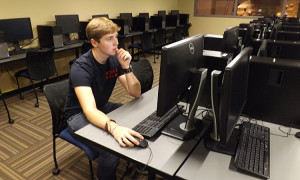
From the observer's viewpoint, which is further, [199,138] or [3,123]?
[3,123]

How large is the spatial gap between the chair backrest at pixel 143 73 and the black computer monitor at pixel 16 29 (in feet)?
7.74

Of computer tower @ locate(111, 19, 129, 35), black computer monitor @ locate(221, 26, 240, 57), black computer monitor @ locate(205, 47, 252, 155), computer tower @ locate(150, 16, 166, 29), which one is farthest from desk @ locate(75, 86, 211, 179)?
computer tower @ locate(150, 16, 166, 29)

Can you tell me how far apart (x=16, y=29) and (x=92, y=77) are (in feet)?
8.76

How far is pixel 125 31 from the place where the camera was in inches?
197

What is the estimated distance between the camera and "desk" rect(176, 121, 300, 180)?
3.06ft

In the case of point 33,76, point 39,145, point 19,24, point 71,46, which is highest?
point 19,24

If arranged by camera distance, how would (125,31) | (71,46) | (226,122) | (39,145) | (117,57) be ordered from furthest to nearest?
(125,31) → (71,46) → (39,145) → (117,57) → (226,122)

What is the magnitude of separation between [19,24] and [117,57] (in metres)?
2.58

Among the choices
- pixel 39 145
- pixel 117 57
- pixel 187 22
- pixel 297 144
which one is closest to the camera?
pixel 297 144

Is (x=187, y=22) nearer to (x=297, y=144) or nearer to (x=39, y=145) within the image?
(x=39, y=145)

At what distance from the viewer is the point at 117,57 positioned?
5.66ft

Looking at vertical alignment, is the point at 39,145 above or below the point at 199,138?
below

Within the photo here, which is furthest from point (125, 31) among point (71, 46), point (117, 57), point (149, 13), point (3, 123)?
point (117, 57)

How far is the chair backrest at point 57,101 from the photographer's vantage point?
1607mm
